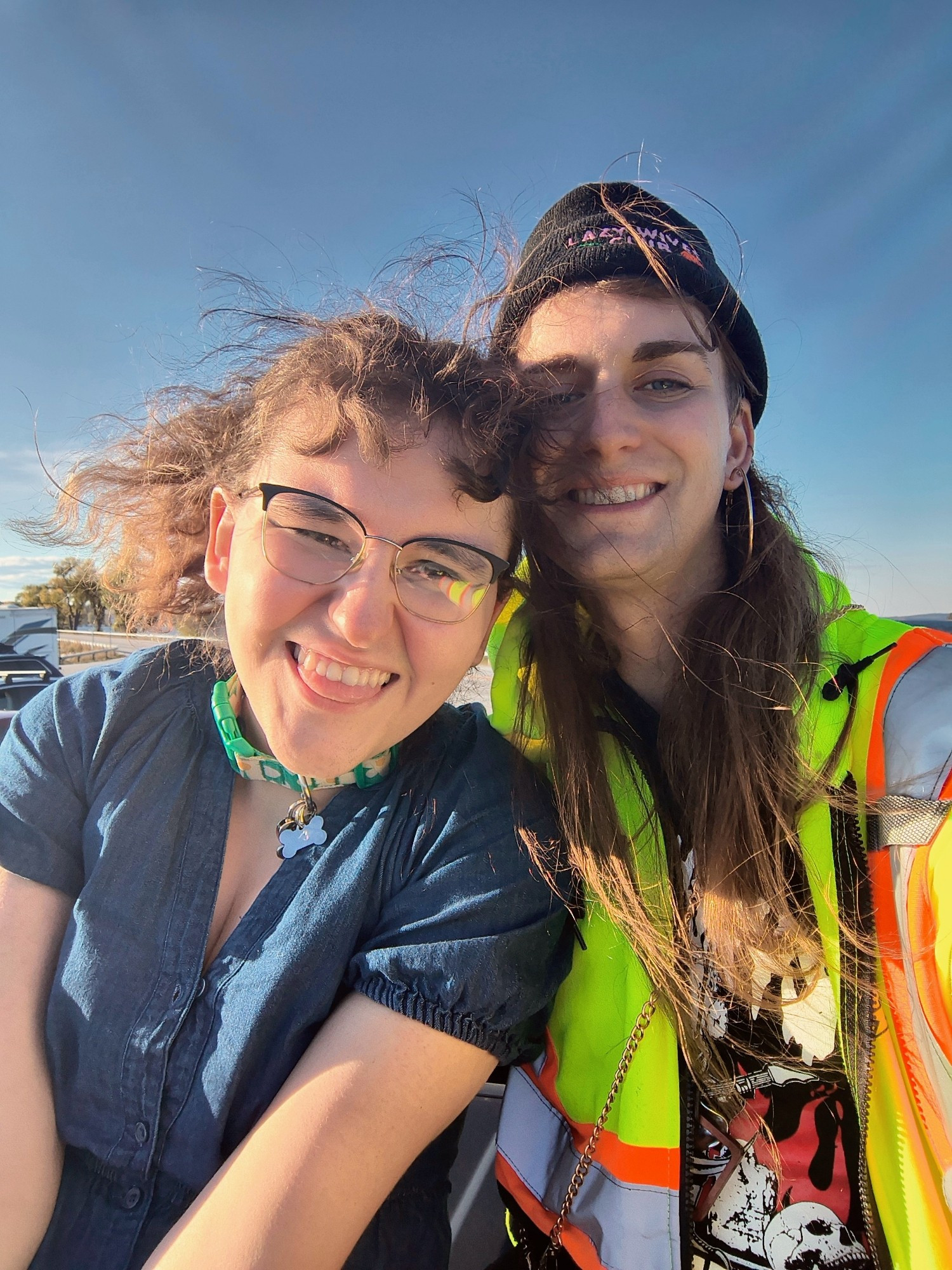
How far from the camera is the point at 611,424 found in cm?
153

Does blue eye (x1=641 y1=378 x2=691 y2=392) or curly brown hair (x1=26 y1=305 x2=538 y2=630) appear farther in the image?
blue eye (x1=641 y1=378 x2=691 y2=392)

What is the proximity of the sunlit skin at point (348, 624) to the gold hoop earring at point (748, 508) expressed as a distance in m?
0.81

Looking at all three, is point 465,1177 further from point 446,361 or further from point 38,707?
point 446,361

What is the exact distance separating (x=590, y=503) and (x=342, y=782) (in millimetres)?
877

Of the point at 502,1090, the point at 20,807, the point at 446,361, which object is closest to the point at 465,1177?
the point at 502,1090

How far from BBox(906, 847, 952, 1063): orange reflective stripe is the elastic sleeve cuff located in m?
0.74

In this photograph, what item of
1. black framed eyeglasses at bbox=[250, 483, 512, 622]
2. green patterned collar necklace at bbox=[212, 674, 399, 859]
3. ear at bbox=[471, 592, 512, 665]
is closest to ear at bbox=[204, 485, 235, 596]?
black framed eyeglasses at bbox=[250, 483, 512, 622]

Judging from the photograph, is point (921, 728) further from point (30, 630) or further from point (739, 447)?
point (30, 630)

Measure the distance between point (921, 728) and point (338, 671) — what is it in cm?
108

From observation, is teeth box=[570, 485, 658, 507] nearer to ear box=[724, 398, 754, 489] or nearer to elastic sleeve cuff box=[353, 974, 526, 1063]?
ear box=[724, 398, 754, 489]

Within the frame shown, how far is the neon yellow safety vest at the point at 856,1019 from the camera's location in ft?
3.81

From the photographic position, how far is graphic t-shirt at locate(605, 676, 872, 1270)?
1.31 metres

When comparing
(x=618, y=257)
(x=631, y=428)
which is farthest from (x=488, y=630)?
(x=618, y=257)

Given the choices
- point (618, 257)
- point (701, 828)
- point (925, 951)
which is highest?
point (618, 257)
